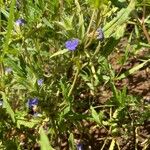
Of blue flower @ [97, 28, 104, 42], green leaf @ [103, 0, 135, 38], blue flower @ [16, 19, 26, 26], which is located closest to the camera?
green leaf @ [103, 0, 135, 38]

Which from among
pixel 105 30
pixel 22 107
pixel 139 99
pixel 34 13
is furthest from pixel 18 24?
pixel 139 99

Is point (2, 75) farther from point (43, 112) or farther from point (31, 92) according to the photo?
point (43, 112)

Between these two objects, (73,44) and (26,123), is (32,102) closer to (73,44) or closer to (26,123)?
(26,123)

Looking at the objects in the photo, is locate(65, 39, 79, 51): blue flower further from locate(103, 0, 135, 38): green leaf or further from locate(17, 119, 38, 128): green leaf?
locate(17, 119, 38, 128): green leaf

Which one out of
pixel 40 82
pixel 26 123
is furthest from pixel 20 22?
pixel 26 123

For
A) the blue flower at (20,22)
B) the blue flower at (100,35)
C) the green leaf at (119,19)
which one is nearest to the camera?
the green leaf at (119,19)

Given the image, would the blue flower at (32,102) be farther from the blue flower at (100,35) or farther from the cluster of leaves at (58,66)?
the blue flower at (100,35)

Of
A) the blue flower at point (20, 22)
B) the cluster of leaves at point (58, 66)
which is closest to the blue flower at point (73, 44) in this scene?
the cluster of leaves at point (58, 66)

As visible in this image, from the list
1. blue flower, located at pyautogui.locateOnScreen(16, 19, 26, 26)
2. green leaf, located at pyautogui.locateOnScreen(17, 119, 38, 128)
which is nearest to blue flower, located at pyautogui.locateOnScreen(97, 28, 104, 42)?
blue flower, located at pyautogui.locateOnScreen(16, 19, 26, 26)
